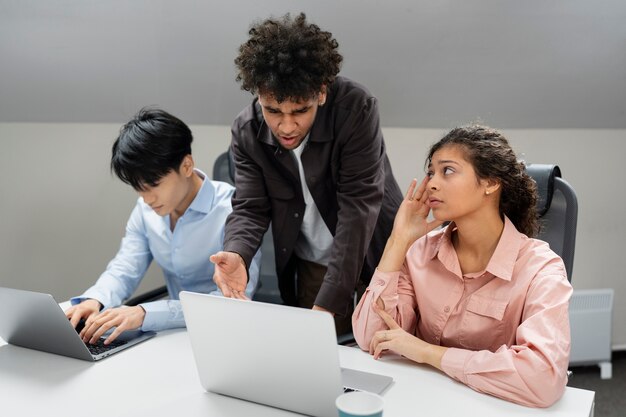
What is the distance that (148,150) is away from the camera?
177cm

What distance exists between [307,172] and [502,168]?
558 millimetres

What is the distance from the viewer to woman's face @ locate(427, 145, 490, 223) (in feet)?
4.60

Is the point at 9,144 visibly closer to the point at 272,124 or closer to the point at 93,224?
the point at 93,224

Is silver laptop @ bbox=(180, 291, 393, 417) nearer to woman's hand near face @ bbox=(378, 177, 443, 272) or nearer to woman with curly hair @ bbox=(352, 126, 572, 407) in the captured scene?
woman with curly hair @ bbox=(352, 126, 572, 407)

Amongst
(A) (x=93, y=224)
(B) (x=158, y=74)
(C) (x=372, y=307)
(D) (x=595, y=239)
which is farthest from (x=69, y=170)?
(D) (x=595, y=239)

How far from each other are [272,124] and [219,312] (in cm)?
60

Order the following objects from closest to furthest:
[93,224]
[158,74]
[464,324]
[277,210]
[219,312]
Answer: [219,312], [464,324], [277,210], [158,74], [93,224]

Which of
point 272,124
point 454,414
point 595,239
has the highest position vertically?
point 272,124

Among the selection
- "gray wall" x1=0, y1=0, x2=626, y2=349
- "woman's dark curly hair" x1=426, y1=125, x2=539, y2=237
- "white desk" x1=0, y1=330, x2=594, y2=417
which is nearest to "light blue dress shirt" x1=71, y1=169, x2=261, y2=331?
"white desk" x1=0, y1=330, x2=594, y2=417

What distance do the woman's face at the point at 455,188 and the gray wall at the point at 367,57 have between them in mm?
1178

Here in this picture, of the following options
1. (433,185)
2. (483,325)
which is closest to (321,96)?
(433,185)

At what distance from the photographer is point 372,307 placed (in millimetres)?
1430

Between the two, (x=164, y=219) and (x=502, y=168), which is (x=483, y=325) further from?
(x=164, y=219)

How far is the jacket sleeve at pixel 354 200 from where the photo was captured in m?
1.57
